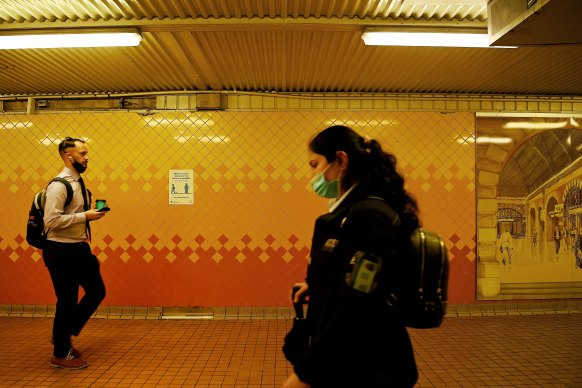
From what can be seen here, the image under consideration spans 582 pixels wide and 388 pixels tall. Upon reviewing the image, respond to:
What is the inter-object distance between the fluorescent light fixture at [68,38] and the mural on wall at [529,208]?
444 centimetres

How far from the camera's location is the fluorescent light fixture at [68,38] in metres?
3.44

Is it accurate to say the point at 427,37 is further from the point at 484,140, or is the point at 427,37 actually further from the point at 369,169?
the point at 369,169

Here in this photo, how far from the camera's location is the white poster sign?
5062 mm

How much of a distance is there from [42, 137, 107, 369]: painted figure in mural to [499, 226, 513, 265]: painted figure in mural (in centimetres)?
492

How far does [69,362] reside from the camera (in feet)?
11.0

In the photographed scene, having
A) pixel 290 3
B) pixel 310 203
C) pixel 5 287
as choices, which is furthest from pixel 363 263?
pixel 5 287

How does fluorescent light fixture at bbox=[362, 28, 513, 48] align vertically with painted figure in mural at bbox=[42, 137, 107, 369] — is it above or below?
above

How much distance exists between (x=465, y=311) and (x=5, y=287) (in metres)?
6.19

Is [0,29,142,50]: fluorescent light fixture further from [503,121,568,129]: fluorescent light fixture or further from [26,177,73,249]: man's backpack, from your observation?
[503,121,568,129]: fluorescent light fixture

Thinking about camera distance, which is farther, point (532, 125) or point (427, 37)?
point (532, 125)

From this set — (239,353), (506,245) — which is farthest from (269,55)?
(506,245)

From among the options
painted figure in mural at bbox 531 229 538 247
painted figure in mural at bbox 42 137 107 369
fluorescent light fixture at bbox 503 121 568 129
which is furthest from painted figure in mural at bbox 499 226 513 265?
painted figure in mural at bbox 42 137 107 369

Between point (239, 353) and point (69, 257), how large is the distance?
5.95 ft

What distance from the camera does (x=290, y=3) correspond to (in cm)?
314
